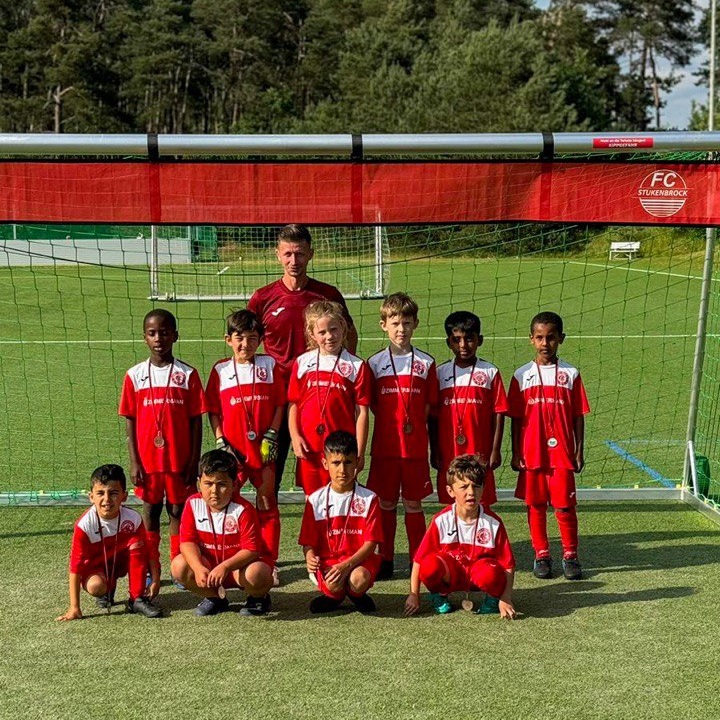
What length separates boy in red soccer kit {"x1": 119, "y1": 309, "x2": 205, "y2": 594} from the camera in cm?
538

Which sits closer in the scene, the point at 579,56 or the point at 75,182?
the point at 75,182

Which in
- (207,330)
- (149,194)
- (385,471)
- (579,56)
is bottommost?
(207,330)

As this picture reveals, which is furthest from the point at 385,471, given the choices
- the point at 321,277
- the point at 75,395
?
the point at 321,277

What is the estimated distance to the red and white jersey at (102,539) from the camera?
16.5 ft

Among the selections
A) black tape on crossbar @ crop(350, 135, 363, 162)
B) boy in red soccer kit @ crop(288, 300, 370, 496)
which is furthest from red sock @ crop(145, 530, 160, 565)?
black tape on crossbar @ crop(350, 135, 363, 162)

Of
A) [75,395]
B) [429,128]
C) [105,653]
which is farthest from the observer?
[429,128]

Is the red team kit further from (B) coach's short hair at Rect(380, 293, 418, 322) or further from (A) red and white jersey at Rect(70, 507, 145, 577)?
(B) coach's short hair at Rect(380, 293, 418, 322)

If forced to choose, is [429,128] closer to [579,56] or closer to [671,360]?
[579,56]

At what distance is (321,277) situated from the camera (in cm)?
2130

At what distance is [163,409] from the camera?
5387mm

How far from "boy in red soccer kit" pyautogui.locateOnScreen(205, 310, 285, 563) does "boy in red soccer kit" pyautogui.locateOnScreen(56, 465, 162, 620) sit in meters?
0.62

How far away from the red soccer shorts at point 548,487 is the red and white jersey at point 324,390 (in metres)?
1.07

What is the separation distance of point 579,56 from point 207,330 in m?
49.6

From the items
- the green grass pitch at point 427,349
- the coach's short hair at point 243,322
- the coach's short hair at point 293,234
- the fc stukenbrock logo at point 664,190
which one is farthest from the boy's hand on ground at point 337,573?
the green grass pitch at point 427,349
